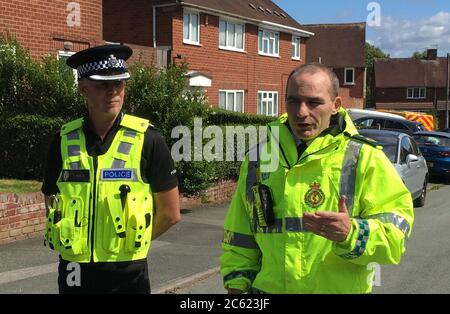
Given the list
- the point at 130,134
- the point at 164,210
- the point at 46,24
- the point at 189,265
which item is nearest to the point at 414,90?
the point at 46,24

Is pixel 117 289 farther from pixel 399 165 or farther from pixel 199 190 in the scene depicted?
pixel 399 165

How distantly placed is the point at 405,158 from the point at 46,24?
8.59 m

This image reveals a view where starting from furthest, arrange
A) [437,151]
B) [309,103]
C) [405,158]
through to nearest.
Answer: [437,151]
[405,158]
[309,103]

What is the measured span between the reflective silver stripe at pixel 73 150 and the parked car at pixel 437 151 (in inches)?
663

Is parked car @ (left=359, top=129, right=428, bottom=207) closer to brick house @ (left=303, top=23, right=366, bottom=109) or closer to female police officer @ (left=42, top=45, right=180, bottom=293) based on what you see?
female police officer @ (left=42, top=45, right=180, bottom=293)

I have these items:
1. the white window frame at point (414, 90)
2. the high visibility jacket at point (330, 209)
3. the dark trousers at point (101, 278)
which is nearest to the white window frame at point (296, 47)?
the dark trousers at point (101, 278)

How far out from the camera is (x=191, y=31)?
22.3m

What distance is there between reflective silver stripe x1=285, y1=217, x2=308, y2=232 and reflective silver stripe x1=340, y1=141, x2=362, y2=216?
0.21m

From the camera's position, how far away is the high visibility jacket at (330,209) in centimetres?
229

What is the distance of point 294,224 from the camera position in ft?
7.79

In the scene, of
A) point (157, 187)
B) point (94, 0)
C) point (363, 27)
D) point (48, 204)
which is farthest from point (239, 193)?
point (363, 27)

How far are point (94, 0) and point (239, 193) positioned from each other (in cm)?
1222

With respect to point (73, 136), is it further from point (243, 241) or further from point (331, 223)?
point (331, 223)

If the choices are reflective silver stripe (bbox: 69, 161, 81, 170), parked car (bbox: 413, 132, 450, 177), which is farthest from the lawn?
parked car (bbox: 413, 132, 450, 177)
